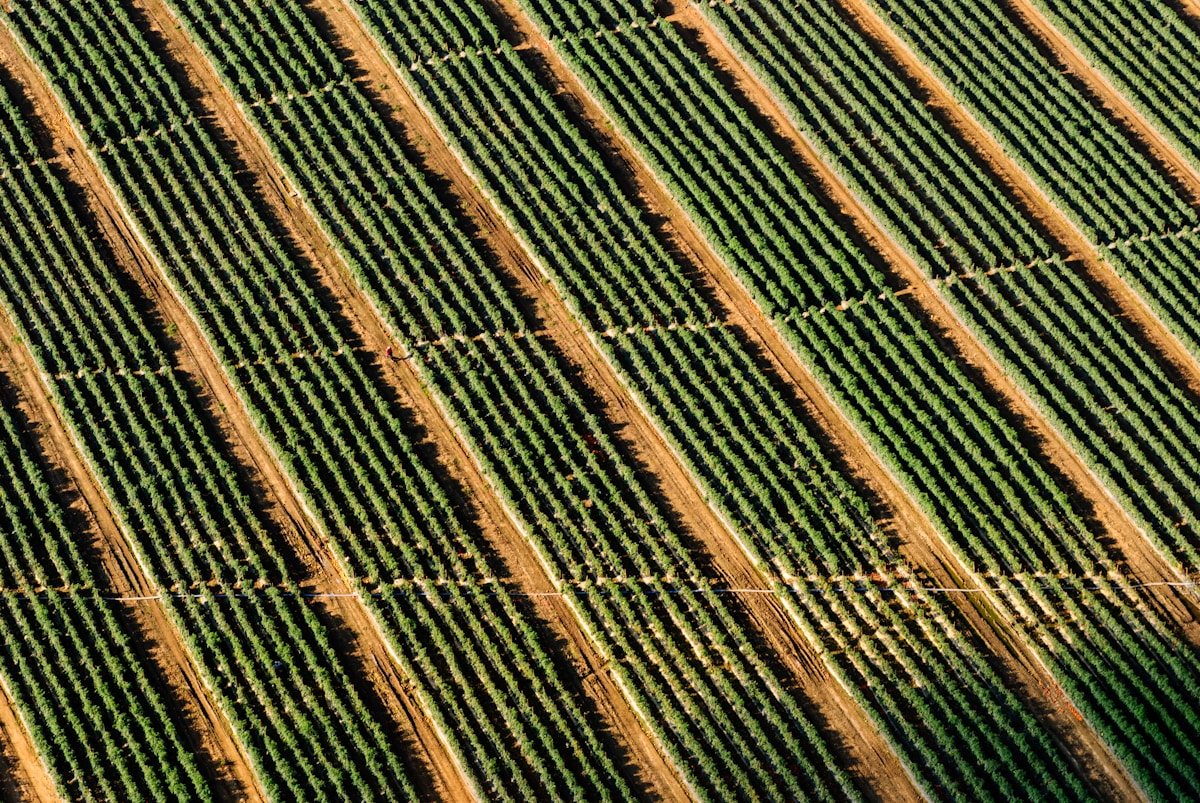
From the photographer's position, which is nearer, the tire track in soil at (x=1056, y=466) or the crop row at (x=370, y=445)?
the crop row at (x=370, y=445)

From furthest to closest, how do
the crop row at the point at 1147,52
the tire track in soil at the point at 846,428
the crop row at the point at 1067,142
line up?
1. the crop row at the point at 1147,52
2. the crop row at the point at 1067,142
3. the tire track in soil at the point at 846,428

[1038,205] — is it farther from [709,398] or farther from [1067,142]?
[709,398]

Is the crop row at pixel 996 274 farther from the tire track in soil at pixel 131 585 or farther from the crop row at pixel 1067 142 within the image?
the tire track in soil at pixel 131 585

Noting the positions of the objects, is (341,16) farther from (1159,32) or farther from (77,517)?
(1159,32)

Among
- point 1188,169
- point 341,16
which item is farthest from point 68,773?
point 1188,169

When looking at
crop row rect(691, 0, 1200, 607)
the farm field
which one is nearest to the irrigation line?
the farm field

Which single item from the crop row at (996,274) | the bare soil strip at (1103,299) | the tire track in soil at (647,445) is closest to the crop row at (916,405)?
the bare soil strip at (1103,299)

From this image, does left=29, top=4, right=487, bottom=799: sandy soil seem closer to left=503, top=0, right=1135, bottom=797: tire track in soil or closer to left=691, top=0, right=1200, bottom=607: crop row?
left=503, top=0, right=1135, bottom=797: tire track in soil
